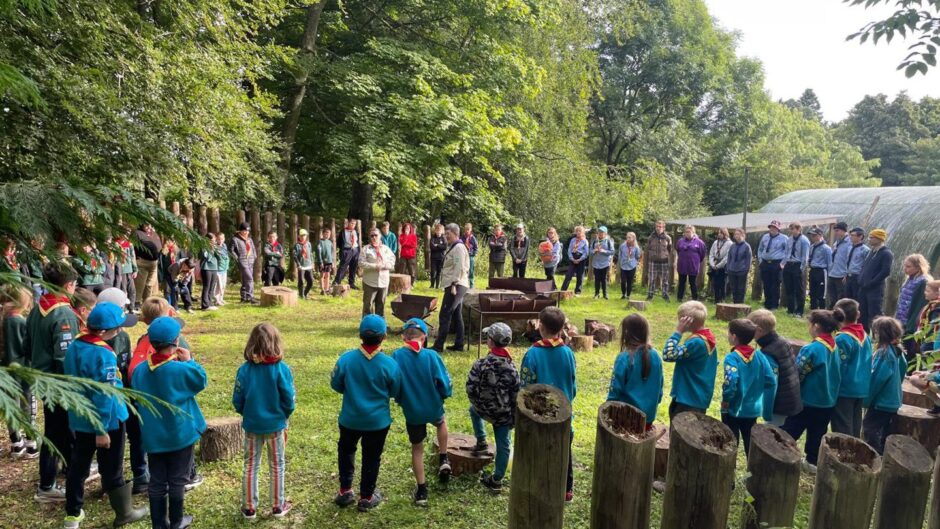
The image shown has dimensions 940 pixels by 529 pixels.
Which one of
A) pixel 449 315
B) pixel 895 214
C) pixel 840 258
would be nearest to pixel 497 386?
pixel 449 315

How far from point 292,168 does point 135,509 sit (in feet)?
53.3

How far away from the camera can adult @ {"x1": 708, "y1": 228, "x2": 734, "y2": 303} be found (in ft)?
45.3

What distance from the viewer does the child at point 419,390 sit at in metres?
4.71

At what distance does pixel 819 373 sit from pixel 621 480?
11.2ft

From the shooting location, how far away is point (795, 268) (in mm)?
13094

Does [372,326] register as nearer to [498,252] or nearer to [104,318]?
[104,318]

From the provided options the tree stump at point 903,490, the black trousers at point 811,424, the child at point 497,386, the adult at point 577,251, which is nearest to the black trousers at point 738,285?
the adult at point 577,251

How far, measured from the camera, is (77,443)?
4.14 metres

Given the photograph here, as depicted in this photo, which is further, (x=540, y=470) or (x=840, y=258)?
(x=840, y=258)

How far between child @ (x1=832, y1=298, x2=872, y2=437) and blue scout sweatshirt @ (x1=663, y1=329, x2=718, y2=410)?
1270 millimetres

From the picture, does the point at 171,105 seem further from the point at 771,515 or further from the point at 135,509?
the point at 771,515

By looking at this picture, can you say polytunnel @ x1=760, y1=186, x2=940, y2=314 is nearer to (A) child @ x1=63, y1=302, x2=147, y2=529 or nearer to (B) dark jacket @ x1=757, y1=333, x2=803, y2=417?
(B) dark jacket @ x1=757, y1=333, x2=803, y2=417

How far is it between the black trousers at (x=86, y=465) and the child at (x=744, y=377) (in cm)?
439

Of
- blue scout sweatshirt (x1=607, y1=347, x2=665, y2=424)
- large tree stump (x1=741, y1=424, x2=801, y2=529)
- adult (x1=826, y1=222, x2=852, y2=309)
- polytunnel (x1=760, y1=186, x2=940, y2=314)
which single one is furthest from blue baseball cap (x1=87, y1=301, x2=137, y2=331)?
polytunnel (x1=760, y1=186, x2=940, y2=314)
